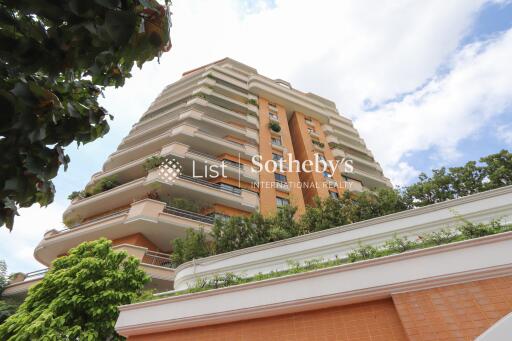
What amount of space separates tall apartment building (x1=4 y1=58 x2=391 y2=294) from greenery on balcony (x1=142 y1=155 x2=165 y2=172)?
0.26 m

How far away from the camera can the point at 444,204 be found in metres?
7.89

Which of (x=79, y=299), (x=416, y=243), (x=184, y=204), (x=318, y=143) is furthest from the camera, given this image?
(x=318, y=143)

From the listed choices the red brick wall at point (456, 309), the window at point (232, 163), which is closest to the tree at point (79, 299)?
the red brick wall at point (456, 309)

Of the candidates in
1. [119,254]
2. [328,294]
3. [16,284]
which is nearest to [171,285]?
[119,254]

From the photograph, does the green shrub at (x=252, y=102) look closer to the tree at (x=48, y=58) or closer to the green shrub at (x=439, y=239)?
the green shrub at (x=439, y=239)

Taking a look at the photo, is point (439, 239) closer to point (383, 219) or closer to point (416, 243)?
point (416, 243)

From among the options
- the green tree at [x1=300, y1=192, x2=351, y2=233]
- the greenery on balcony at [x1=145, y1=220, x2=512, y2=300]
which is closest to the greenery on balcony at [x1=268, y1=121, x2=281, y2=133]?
the green tree at [x1=300, y1=192, x2=351, y2=233]

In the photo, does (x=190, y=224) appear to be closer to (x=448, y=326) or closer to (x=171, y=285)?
(x=171, y=285)

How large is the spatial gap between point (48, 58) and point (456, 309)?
5.68 meters

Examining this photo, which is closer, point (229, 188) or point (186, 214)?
point (186, 214)

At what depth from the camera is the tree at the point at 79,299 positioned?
7.81m

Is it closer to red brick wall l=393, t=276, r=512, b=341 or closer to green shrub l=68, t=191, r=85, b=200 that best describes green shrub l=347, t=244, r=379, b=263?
red brick wall l=393, t=276, r=512, b=341

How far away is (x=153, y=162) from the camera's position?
18.5 metres

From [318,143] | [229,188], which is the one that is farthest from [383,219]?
[318,143]
